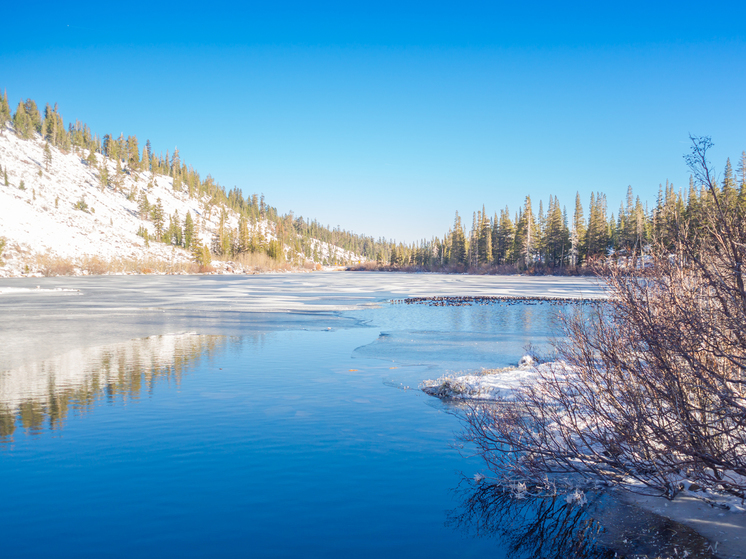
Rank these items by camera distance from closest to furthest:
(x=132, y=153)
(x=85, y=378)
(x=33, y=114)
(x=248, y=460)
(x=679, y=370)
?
(x=679, y=370) < (x=248, y=460) < (x=85, y=378) < (x=33, y=114) < (x=132, y=153)

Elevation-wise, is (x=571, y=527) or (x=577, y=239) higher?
(x=577, y=239)

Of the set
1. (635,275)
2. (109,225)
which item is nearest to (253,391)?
(635,275)

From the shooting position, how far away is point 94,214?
12494cm

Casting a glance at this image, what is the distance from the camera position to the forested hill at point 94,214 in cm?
9271

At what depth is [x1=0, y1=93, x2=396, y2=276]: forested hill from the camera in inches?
3650

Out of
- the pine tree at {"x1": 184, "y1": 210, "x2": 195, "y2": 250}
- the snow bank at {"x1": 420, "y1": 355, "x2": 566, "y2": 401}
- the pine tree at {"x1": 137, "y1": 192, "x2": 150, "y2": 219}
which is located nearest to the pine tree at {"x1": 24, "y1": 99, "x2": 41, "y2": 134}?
the pine tree at {"x1": 137, "y1": 192, "x2": 150, "y2": 219}

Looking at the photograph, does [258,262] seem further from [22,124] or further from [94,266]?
[22,124]

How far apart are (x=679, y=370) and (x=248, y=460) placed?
6.22 meters

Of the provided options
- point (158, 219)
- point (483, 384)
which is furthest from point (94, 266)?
point (483, 384)

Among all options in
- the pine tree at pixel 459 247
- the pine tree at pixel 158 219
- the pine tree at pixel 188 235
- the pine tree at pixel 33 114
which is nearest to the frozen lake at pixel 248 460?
the pine tree at pixel 459 247

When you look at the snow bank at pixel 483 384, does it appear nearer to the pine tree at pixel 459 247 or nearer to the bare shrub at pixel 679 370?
the bare shrub at pixel 679 370

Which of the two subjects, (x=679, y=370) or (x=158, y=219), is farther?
(x=158, y=219)

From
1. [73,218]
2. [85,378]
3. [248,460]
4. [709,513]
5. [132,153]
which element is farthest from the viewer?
[132,153]

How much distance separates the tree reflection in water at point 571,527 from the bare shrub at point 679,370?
0.37m
